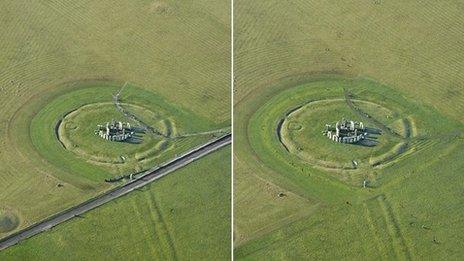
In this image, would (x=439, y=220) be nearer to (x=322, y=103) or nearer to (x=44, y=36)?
(x=322, y=103)

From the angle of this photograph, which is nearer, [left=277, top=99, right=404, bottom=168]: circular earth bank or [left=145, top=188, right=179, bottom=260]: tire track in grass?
[left=145, top=188, right=179, bottom=260]: tire track in grass

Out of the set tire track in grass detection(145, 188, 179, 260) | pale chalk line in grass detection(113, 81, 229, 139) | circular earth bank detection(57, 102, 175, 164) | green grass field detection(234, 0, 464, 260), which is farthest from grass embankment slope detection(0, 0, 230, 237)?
tire track in grass detection(145, 188, 179, 260)

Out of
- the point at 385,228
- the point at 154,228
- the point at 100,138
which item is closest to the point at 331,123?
the point at 385,228

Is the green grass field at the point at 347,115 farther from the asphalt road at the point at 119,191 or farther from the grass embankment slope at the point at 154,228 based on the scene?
the asphalt road at the point at 119,191

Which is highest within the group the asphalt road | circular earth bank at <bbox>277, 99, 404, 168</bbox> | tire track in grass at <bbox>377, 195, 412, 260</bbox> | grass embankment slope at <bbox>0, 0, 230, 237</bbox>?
grass embankment slope at <bbox>0, 0, 230, 237</bbox>

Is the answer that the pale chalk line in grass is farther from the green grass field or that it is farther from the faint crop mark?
the faint crop mark

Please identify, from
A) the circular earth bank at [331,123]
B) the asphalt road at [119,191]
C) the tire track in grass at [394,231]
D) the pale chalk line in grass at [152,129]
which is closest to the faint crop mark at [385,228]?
the tire track in grass at [394,231]
